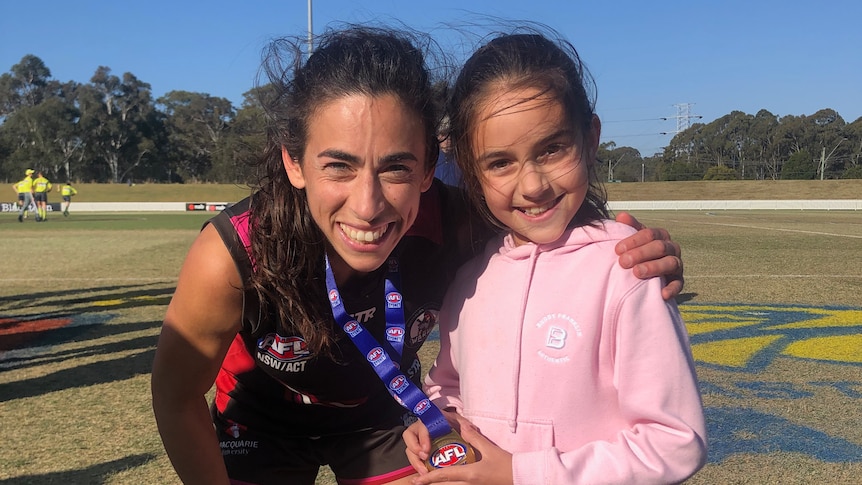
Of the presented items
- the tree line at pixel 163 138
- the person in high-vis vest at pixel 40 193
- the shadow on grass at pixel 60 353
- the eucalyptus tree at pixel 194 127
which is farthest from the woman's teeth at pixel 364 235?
the eucalyptus tree at pixel 194 127

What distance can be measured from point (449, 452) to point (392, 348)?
1.47ft

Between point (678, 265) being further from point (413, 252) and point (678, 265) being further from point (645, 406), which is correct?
point (413, 252)

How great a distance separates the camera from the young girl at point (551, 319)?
4.82 ft

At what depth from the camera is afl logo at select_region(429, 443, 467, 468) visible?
1621 millimetres

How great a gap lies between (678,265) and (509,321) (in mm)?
444

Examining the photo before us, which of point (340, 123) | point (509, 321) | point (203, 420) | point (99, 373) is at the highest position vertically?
point (340, 123)

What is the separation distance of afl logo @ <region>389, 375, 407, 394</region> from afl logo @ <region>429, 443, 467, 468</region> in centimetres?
25

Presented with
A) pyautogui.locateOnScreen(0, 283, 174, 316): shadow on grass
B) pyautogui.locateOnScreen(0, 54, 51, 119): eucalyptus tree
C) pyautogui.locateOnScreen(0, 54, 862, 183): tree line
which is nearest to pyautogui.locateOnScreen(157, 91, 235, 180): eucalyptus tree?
pyautogui.locateOnScreen(0, 54, 862, 183): tree line

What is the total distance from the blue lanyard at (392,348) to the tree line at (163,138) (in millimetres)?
60673

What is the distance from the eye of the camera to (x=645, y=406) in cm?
146

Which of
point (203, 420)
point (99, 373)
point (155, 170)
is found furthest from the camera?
point (155, 170)

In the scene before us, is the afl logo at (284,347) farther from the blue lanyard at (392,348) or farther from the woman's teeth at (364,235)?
the woman's teeth at (364,235)

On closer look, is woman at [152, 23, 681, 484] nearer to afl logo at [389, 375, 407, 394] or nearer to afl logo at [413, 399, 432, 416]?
afl logo at [389, 375, 407, 394]

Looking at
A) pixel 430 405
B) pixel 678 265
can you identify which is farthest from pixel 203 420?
pixel 678 265
